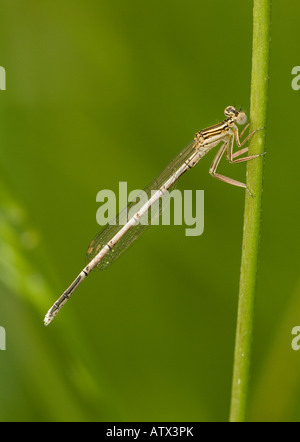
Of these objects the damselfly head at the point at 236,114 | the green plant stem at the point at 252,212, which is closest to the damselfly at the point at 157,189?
the damselfly head at the point at 236,114

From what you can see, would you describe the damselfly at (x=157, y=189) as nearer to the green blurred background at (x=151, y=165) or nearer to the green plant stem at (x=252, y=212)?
the green blurred background at (x=151, y=165)

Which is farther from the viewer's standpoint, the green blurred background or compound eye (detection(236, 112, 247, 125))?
the green blurred background

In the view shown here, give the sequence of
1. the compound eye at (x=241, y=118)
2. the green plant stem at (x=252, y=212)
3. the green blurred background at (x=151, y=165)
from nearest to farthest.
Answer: the green plant stem at (x=252, y=212), the compound eye at (x=241, y=118), the green blurred background at (x=151, y=165)

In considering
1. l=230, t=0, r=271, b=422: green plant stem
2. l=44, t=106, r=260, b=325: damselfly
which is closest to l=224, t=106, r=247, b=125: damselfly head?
l=44, t=106, r=260, b=325: damselfly

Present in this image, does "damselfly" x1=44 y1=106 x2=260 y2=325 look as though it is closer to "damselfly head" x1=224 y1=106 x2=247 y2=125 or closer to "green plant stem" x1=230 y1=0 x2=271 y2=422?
"damselfly head" x1=224 y1=106 x2=247 y2=125

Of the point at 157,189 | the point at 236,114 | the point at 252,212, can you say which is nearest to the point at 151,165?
the point at 157,189

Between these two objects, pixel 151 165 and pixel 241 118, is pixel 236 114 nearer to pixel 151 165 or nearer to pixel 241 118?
pixel 241 118
